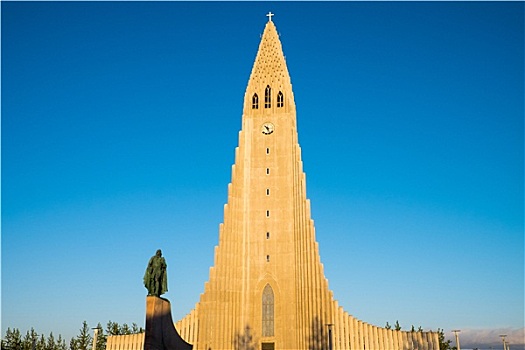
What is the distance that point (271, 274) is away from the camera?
4709 centimetres

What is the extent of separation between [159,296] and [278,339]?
71.8ft

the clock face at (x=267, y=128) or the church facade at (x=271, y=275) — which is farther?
the clock face at (x=267, y=128)

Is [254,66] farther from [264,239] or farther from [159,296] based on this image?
[159,296]

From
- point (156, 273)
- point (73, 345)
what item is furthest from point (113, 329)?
point (156, 273)

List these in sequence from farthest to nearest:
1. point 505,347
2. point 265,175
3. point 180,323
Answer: point 505,347 → point 265,175 → point 180,323

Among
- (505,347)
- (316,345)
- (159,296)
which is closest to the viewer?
(159,296)

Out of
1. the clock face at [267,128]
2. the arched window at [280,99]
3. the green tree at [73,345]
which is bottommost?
the green tree at [73,345]

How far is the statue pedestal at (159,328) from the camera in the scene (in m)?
24.7

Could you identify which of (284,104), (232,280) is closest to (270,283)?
(232,280)

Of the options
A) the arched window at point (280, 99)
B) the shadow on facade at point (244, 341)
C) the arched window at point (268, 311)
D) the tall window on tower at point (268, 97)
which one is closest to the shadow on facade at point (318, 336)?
the arched window at point (268, 311)

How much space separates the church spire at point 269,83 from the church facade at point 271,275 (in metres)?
1.64

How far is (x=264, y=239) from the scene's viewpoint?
48.4 meters

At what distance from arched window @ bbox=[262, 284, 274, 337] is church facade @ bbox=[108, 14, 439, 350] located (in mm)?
88

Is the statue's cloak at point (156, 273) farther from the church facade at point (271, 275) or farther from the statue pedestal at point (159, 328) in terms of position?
the church facade at point (271, 275)
